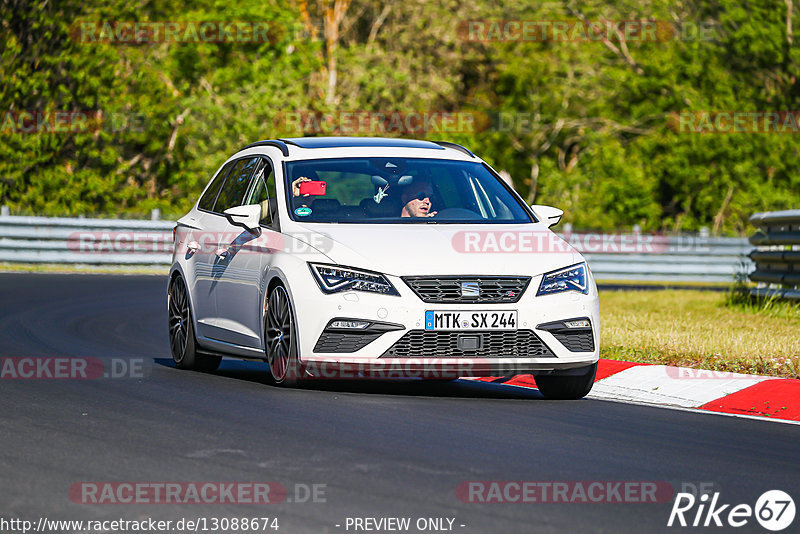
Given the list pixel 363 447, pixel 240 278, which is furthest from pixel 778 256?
pixel 363 447

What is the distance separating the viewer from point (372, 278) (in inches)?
378

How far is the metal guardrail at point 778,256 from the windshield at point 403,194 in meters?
7.19

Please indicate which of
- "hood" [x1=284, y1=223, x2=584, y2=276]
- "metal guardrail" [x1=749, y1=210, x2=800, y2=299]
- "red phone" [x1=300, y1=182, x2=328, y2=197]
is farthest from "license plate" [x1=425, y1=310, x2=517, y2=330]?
"metal guardrail" [x1=749, y1=210, x2=800, y2=299]

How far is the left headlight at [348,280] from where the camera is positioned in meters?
9.56

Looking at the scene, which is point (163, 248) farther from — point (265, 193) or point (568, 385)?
point (568, 385)

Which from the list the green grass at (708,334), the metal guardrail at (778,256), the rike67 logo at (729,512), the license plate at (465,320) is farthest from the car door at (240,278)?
the metal guardrail at (778,256)

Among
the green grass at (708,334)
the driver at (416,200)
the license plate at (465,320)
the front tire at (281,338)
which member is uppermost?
the driver at (416,200)

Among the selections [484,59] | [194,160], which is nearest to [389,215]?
[194,160]

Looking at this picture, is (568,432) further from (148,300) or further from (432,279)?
(148,300)

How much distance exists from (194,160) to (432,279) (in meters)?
32.5

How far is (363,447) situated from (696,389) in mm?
3613

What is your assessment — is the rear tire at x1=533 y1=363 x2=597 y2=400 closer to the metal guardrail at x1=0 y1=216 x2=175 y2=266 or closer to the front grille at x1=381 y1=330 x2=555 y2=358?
the front grille at x1=381 y1=330 x2=555 y2=358

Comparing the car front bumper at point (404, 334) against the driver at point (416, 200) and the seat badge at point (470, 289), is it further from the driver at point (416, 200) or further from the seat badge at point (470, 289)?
the driver at point (416, 200)

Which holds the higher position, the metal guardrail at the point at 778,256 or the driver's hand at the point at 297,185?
the driver's hand at the point at 297,185
